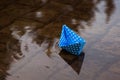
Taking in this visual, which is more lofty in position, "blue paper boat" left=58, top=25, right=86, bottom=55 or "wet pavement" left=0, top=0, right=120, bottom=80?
"blue paper boat" left=58, top=25, right=86, bottom=55

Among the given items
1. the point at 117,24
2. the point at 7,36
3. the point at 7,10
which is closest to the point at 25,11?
the point at 7,10

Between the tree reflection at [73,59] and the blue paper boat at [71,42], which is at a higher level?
the blue paper boat at [71,42]

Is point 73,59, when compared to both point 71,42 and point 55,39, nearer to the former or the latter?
point 71,42

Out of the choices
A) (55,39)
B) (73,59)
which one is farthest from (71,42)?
(55,39)

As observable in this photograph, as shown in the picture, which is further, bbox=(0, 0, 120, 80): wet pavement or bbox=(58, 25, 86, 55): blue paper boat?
bbox=(58, 25, 86, 55): blue paper boat

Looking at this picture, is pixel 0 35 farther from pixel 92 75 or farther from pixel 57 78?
pixel 92 75
